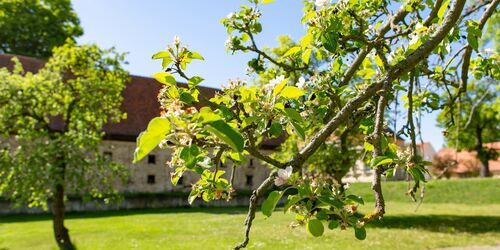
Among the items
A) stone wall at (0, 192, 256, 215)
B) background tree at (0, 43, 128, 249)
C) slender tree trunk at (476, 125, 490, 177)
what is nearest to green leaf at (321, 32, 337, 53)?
background tree at (0, 43, 128, 249)

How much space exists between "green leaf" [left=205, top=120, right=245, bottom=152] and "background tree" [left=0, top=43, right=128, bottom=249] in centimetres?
1084

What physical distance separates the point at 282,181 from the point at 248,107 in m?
0.50

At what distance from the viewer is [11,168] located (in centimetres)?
1105

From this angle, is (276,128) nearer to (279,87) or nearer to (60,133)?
(279,87)

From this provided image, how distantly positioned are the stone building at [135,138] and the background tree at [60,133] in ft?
50.5

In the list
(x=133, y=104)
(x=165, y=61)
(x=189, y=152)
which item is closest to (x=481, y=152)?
(x=133, y=104)

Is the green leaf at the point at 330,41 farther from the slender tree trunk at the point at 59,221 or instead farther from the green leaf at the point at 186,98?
the slender tree trunk at the point at 59,221

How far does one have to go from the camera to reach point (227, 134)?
1.25 metres

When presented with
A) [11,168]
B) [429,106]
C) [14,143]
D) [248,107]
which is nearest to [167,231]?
[11,168]

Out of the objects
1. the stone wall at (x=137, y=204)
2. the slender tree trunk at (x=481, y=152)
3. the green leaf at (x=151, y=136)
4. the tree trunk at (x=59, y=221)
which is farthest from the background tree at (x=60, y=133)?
the slender tree trunk at (x=481, y=152)

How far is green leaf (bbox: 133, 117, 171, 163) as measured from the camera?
1.24 m

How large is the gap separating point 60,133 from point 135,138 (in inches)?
626

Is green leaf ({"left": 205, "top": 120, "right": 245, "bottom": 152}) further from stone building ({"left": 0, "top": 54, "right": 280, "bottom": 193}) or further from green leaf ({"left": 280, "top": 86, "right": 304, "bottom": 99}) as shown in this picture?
stone building ({"left": 0, "top": 54, "right": 280, "bottom": 193})

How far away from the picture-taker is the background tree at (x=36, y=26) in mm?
33031
